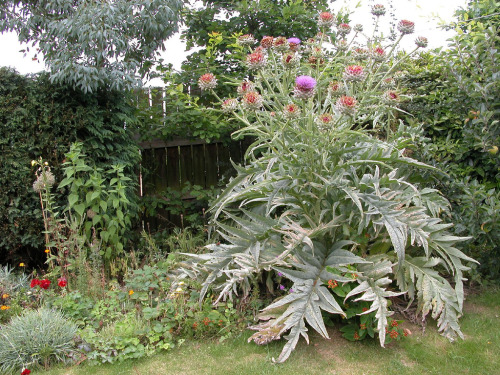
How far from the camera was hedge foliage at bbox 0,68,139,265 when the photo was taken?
4.42 metres

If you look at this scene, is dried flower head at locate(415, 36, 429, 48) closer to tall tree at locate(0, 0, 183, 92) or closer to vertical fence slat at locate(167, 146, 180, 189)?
tall tree at locate(0, 0, 183, 92)

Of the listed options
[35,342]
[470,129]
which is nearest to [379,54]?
[470,129]

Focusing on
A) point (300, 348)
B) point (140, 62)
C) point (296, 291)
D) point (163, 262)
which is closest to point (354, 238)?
point (296, 291)

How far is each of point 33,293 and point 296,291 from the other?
2307 mm

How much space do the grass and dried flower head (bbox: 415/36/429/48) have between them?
210 centimetres

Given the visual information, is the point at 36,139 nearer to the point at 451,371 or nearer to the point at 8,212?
the point at 8,212

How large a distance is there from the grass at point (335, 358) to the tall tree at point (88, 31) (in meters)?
2.65

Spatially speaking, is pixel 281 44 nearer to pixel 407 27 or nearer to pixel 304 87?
pixel 304 87

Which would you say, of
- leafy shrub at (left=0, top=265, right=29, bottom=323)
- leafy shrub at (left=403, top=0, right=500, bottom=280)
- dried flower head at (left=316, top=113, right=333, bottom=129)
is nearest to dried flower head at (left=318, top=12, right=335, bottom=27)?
dried flower head at (left=316, top=113, right=333, bottom=129)

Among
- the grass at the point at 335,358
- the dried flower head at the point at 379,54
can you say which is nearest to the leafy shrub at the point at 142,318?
the grass at the point at 335,358

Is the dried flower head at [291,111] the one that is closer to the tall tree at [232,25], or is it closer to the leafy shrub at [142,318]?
the leafy shrub at [142,318]

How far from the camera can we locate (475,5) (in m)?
4.74

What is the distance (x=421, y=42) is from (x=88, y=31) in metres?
2.89

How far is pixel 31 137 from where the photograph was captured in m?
4.49
